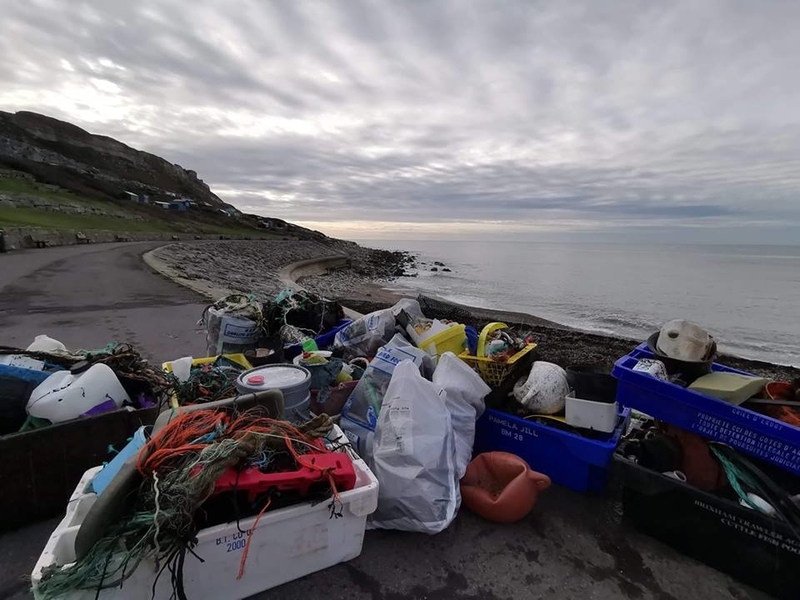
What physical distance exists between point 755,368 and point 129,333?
12.1 meters

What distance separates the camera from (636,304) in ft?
67.2

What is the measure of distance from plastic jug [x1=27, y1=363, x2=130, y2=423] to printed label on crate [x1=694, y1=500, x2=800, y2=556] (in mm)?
3058

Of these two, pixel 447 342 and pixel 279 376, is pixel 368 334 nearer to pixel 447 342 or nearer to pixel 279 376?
pixel 447 342

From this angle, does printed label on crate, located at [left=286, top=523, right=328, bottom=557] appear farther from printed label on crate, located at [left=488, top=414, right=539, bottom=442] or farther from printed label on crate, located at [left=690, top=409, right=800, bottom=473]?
printed label on crate, located at [left=690, top=409, right=800, bottom=473]

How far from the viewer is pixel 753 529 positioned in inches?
68.7

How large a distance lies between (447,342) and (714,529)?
1.88 m

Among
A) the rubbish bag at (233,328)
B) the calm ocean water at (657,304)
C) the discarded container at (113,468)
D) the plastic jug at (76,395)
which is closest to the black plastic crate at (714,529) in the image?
the discarded container at (113,468)

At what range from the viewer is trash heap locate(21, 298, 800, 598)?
1431mm

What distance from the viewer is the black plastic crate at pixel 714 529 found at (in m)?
1.70

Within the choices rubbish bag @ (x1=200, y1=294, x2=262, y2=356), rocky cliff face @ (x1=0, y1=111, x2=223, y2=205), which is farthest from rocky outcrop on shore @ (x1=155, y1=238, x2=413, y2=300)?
rocky cliff face @ (x1=0, y1=111, x2=223, y2=205)

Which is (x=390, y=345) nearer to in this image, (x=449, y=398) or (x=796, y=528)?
(x=449, y=398)

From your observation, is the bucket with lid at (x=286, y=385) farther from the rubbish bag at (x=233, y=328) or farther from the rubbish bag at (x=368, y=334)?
the rubbish bag at (x=233, y=328)

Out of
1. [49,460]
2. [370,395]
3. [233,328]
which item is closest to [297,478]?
[370,395]

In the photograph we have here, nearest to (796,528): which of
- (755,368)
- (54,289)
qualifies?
(755,368)
